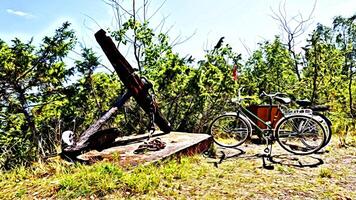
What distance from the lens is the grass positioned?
131 inches

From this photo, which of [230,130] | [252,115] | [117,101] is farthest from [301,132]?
[117,101]

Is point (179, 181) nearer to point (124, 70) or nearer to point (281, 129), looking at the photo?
point (124, 70)

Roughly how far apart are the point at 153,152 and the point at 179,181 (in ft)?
2.80

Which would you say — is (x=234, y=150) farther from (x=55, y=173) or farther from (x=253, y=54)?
(x=253, y=54)

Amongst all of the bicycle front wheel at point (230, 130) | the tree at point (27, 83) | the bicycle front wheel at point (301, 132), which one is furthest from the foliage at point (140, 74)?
the bicycle front wheel at point (301, 132)

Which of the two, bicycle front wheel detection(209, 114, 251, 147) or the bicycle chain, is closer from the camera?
the bicycle chain

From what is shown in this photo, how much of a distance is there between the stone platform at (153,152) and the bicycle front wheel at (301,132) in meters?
1.28

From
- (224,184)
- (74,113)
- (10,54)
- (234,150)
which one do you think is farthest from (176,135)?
(10,54)

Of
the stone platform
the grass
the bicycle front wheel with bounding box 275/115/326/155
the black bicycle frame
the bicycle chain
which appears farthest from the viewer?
the black bicycle frame

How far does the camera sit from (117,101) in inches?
197

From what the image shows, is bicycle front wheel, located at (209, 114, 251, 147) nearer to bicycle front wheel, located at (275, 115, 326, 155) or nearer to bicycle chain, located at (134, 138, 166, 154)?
bicycle front wheel, located at (275, 115, 326, 155)

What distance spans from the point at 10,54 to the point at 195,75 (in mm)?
3881

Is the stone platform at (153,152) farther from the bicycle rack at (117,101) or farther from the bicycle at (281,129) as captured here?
the bicycle at (281,129)

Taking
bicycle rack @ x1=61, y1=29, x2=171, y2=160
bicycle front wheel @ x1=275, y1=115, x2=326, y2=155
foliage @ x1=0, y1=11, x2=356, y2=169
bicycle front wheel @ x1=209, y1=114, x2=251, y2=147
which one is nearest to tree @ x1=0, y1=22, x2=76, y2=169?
foliage @ x1=0, y1=11, x2=356, y2=169
